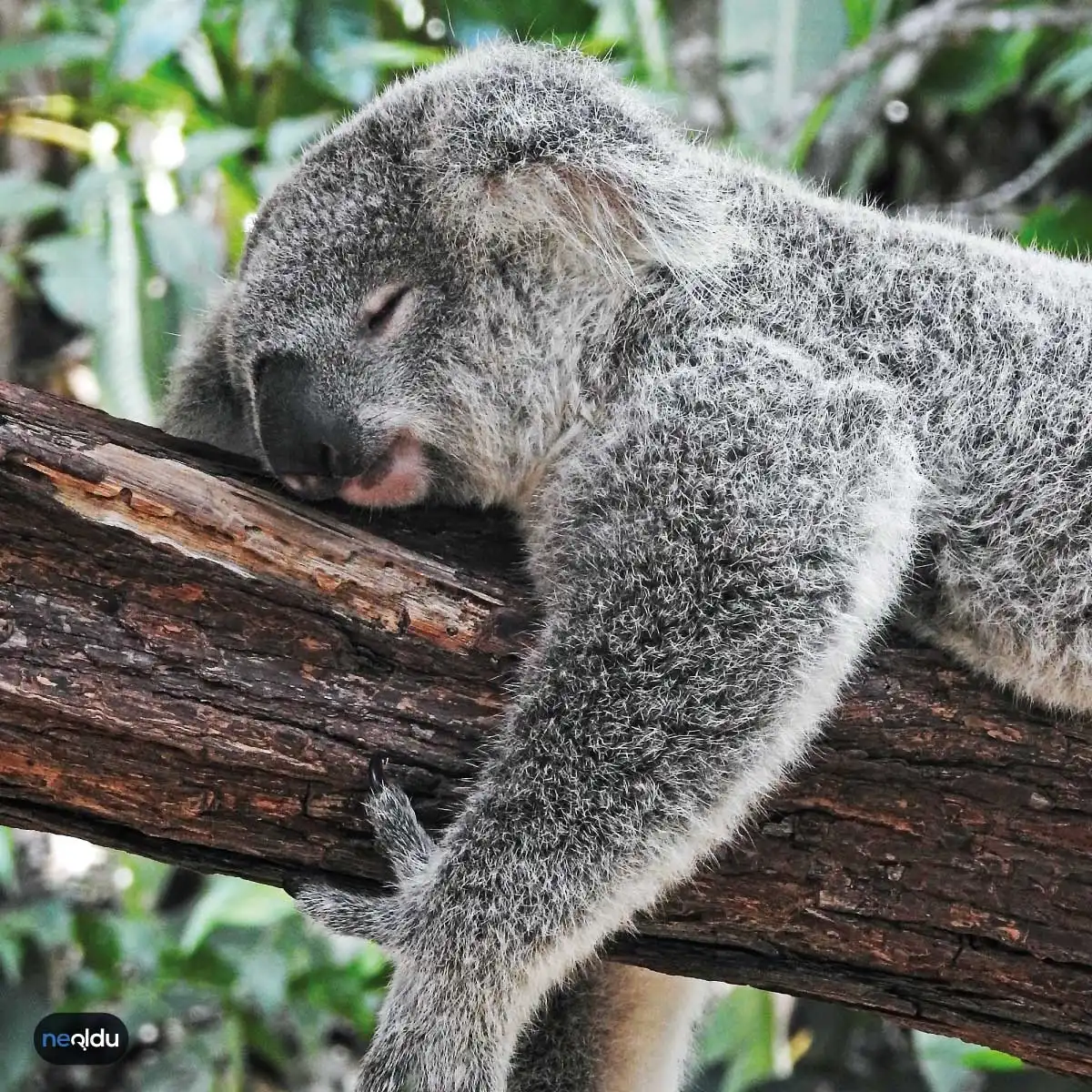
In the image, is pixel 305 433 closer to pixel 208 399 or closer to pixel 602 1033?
pixel 208 399

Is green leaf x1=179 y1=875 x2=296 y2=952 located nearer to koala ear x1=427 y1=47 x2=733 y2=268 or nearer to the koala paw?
the koala paw

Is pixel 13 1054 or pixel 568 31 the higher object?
pixel 568 31

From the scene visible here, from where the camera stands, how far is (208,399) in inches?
86.3

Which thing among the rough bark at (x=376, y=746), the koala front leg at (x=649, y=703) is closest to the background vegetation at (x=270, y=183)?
the rough bark at (x=376, y=746)

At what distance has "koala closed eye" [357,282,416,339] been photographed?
6.18 feet

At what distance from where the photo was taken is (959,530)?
73.7 inches

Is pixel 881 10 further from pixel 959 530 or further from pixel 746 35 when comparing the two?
pixel 959 530

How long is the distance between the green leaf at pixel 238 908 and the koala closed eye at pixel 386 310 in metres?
1.79

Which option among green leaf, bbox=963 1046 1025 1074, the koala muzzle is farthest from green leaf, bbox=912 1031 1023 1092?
the koala muzzle

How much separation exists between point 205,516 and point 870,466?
99 centimetres

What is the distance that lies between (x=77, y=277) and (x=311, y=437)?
1662 mm

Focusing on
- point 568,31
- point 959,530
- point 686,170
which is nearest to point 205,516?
point 686,170

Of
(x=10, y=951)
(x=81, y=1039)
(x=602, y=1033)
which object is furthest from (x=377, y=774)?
(x=10, y=951)

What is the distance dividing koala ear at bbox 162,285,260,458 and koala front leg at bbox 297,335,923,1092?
794 mm
